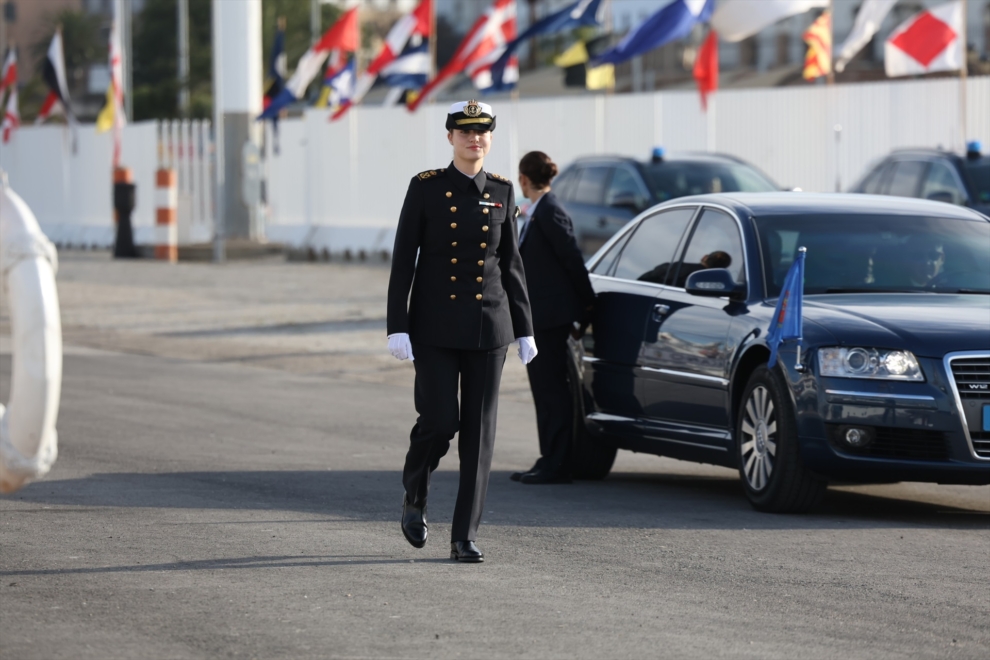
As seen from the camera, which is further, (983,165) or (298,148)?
(298,148)

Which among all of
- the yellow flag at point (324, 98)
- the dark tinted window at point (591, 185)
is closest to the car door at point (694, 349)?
the dark tinted window at point (591, 185)

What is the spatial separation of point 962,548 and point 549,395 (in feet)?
9.93

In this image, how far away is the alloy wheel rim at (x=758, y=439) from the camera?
9.16 m

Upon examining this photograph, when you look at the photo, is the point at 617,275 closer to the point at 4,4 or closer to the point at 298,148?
the point at 298,148

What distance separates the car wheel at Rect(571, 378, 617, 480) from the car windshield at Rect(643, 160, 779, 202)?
10.2 meters

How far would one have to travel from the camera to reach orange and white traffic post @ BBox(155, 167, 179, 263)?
34.7 metres

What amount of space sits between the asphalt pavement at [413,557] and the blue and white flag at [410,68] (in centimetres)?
1939

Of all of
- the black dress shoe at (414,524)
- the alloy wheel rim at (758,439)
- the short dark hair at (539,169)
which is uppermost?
the short dark hair at (539,169)

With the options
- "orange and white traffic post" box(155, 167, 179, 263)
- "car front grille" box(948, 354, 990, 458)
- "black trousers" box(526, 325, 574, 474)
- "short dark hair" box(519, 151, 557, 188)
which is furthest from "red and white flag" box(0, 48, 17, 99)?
"car front grille" box(948, 354, 990, 458)

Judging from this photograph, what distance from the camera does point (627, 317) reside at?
416 inches

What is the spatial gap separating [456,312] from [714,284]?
242 centimetres

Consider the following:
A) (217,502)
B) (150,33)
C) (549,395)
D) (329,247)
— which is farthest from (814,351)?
(150,33)

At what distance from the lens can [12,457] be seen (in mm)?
4895

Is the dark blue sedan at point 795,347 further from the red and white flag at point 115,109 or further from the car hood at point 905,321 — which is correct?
the red and white flag at point 115,109
